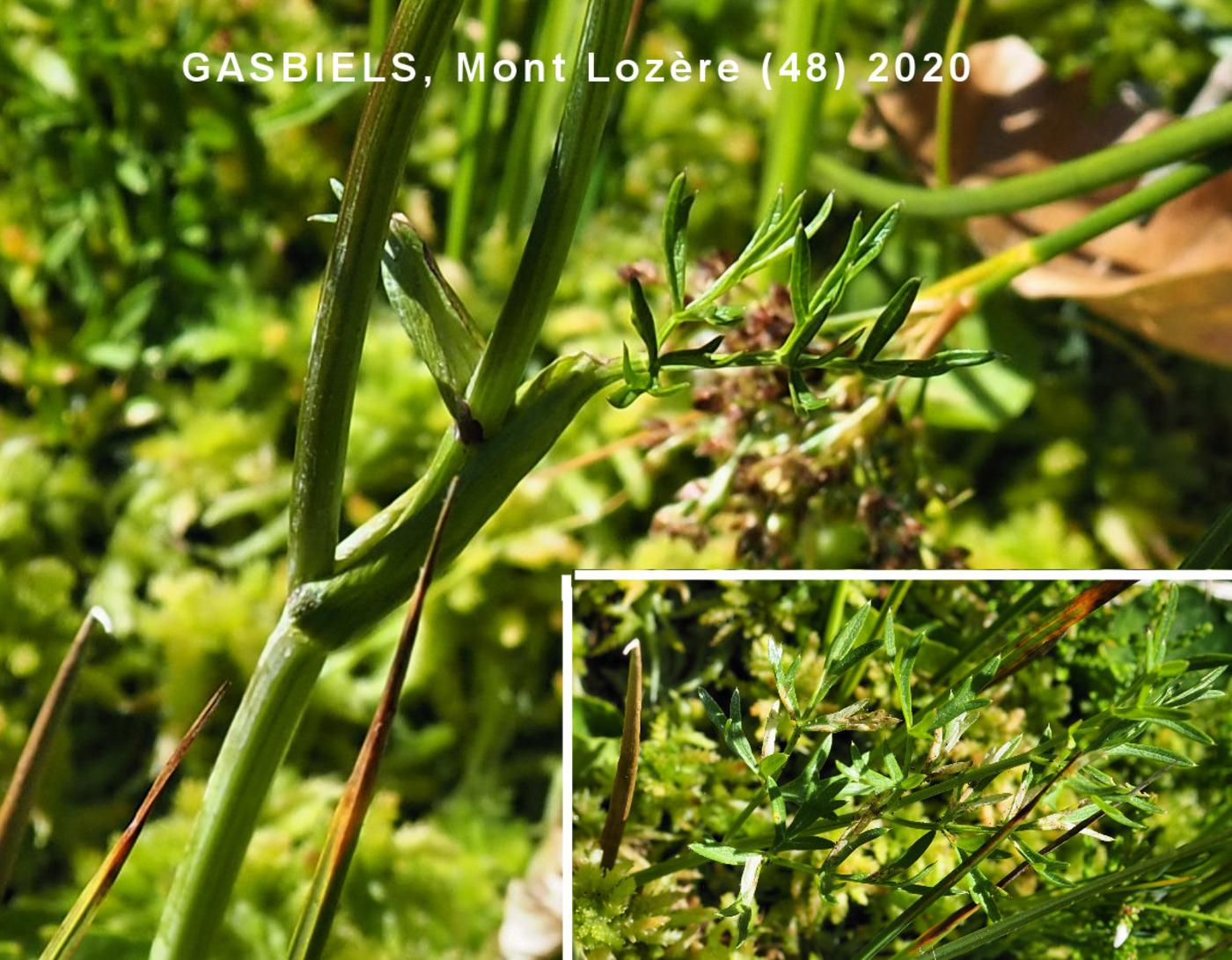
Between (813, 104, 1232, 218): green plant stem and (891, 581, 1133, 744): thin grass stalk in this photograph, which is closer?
(891, 581, 1133, 744): thin grass stalk

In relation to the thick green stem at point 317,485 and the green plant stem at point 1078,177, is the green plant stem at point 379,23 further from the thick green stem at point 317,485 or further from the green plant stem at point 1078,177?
the thick green stem at point 317,485

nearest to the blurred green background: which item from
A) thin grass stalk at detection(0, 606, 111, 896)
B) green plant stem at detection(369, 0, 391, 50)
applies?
green plant stem at detection(369, 0, 391, 50)

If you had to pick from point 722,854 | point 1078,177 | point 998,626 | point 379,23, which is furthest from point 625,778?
point 379,23

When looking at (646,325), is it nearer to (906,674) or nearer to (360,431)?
(906,674)

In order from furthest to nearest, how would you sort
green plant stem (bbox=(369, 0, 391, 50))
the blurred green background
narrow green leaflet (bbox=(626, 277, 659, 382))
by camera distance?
green plant stem (bbox=(369, 0, 391, 50)) < the blurred green background < narrow green leaflet (bbox=(626, 277, 659, 382))

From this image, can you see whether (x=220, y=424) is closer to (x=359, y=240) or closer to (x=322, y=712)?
(x=322, y=712)

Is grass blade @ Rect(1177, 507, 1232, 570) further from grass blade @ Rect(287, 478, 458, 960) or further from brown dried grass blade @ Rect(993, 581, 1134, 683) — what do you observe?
grass blade @ Rect(287, 478, 458, 960)
